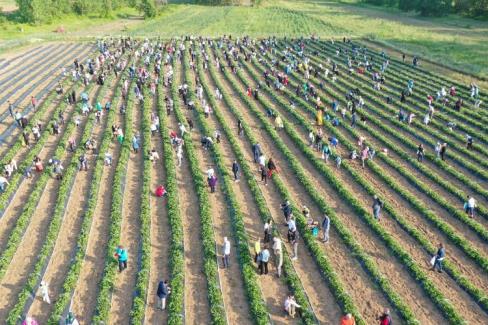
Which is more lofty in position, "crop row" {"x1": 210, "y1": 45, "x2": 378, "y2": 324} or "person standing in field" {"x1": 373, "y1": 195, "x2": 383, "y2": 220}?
"person standing in field" {"x1": 373, "y1": 195, "x2": 383, "y2": 220}

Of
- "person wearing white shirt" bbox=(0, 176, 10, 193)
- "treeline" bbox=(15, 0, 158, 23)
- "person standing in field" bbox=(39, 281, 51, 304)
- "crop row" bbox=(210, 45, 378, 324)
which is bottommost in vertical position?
"crop row" bbox=(210, 45, 378, 324)

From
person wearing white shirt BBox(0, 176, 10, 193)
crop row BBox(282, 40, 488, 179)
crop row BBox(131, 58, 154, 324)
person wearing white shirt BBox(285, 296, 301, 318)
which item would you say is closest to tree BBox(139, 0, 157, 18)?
crop row BBox(282, 40, 488, 179)

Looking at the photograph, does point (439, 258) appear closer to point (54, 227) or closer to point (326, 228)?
point (326, 228)

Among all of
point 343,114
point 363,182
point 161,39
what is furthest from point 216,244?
point 161,39

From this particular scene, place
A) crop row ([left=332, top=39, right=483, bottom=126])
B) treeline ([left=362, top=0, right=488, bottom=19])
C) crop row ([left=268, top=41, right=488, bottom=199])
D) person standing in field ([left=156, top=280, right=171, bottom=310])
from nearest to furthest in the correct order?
person standing in field ([left=156, top=280, right=171, bottom=310]) → crop row ([left=268, top=41, right=488, bottom=199]) → crop row ([left=332, top=39, right=483, bottom=126]) → treeline ([left=362, top=0, right=488, bottom=19])

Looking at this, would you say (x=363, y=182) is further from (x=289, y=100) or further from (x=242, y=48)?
(x=242, y=48)

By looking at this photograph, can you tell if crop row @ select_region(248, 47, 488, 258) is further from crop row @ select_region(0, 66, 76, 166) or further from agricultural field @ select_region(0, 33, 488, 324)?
crop row @ select_region(0, 66, 76, 166)

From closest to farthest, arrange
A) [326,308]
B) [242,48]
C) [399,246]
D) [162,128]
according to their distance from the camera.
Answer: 1. [326,308]
2. [399,246]
3. [162,128]
4. [242,48]

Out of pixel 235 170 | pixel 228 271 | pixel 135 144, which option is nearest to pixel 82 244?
pixel 228 271
